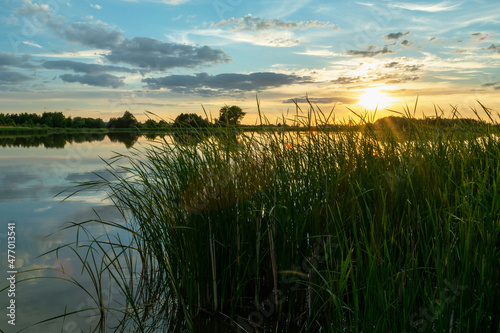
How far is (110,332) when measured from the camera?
9.62 feet

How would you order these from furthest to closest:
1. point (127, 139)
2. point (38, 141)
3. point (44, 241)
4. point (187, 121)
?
point (127, 139)
point (38, 141)
point (44, 241)
point (187, 121)

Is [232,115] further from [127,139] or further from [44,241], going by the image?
[127,139]

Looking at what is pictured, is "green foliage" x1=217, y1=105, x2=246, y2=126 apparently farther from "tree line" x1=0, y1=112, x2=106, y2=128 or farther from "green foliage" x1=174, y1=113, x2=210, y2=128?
"tree line" x1=0, y1=112, x2=106, y2=128

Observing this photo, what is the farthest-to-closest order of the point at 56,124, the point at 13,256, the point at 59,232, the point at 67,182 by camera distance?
1. the point at 56,124
2. the point at 67,182
3. the point at 59,232
4. the point at 13,256

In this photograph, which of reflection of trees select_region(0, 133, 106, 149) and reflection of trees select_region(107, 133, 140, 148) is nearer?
reflection of trees select_region(107, 133, 140, 148)

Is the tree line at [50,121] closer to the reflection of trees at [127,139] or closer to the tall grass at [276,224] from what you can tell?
the reflection of trees at [127,139]

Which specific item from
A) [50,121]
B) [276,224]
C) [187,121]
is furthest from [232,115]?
[50,121]

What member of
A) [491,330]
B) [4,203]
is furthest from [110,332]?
[4,203]

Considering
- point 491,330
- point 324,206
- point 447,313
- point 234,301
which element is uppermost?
point 324,206

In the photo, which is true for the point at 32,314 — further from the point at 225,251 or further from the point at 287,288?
the point at 287,288

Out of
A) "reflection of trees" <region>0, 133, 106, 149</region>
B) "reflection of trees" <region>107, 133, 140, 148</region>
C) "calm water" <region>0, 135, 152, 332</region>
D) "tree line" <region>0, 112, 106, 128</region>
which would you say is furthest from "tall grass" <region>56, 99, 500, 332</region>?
"tree line" <region>0, 112, 106, 128</region>

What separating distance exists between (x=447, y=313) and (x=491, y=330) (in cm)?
44

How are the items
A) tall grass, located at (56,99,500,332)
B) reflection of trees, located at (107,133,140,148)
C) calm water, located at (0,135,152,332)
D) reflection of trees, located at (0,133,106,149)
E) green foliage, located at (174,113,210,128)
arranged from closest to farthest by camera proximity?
tall grass, located at (56,99,500,332) → calm water, located at (0,135,152,332) → green foliage, located at (174,113,210,128) → reflection of trees, located at (107,133,140,148) → reflection of trees, located at (0,133,106,149)

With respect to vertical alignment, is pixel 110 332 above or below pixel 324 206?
below
